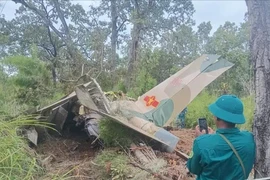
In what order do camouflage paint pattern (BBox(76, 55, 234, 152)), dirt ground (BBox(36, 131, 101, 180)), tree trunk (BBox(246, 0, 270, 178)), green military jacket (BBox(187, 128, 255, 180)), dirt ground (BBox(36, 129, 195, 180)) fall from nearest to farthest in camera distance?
green military jacket (BBox(187, 128, 255, 180)) → tree trunk (BBox(246, 0, 270, 178)) → dirt ground (BBox(36, 129, 195, 180)) → dirt ground (BBox(36, 131, 101, 180)) → camouflage paint pattern (BBox(76, 55, 234, 152))

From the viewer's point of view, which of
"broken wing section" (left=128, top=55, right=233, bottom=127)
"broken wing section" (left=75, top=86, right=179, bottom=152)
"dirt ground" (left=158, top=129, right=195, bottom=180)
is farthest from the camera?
"broken wing section" (left=128, top=55, right=233, bottom=127)

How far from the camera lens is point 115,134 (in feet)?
15.2

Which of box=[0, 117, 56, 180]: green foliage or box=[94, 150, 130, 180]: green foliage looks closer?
box=[0, 117, 56, 180]: green foliage

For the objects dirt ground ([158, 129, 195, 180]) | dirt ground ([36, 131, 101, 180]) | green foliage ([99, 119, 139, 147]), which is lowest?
dirt ground ([158, 129, 195, 180])

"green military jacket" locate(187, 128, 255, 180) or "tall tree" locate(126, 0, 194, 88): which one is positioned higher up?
"tall tree" locate(126, 0, 194, 88)

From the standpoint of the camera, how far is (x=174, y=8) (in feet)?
61.6

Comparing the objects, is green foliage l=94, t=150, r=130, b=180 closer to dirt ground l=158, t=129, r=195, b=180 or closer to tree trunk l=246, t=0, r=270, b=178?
dirt ground l=158, t=129, r=195, b=180

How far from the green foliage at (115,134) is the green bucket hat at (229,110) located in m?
2.56

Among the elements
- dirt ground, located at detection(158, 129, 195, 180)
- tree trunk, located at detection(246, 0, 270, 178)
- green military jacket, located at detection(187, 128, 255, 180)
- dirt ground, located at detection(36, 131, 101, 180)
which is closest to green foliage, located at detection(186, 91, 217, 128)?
dirt ground, located at detection(158, 129, 195, 180)

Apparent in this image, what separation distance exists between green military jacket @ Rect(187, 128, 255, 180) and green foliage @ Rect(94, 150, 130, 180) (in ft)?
5.77

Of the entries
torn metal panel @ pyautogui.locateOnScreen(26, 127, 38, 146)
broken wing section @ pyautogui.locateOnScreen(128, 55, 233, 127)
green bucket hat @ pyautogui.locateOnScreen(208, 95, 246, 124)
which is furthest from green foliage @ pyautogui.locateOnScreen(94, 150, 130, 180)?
green bucket hat @ pyautogui.locateOnScreen(208, 95, 246, 124)

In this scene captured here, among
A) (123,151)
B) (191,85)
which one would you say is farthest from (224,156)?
(191,85)

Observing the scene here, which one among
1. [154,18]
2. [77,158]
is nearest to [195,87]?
[77,158]

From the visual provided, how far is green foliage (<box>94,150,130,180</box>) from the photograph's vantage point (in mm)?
3802
